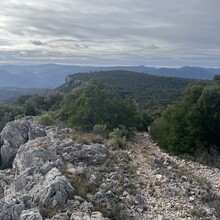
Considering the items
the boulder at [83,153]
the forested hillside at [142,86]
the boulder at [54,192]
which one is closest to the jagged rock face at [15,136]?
the boulder at [83,153]

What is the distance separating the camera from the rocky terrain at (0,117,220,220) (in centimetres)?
1253

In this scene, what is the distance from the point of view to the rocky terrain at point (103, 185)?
1253 centimetres

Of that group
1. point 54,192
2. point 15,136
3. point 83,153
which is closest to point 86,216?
point 54,192

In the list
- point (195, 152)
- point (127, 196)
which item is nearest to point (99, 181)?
point (127, 196)

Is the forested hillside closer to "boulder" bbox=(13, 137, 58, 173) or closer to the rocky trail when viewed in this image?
"boulder" bbox=(13, 137, 58, 173)

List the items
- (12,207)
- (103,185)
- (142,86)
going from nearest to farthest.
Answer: (12,207)
(103,185)
(142,86)

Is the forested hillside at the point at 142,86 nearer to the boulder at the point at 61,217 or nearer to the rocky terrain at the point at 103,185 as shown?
the rocky terrain at the point at 103,185

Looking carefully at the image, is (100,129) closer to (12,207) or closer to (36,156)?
(36,156)

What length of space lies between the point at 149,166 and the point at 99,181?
4.44 metres

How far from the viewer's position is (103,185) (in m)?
14.6

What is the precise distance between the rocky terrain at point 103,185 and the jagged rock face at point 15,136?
4.56 metres

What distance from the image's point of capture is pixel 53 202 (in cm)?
1271

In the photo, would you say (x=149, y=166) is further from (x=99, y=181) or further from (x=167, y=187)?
(x=99, y=181)

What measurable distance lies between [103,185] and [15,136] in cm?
1613
